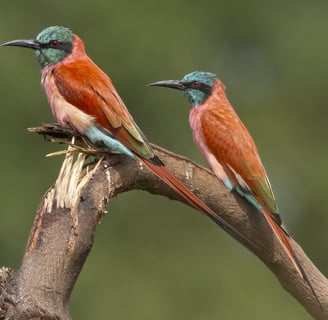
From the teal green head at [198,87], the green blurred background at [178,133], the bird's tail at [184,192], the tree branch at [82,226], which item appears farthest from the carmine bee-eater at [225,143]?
the green blurred background at [178,133]

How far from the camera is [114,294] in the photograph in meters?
10.5

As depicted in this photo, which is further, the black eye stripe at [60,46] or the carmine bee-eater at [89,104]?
the black eye stripe at [60,46]

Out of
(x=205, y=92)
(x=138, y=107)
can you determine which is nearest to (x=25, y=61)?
(x=138, y=107)

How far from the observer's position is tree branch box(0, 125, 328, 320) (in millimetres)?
3086

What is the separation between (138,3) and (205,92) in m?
8.90

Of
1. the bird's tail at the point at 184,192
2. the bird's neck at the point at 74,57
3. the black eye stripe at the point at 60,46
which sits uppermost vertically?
the black eye stripe at the point at 60,46

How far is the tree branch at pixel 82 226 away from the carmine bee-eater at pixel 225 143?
16 centimetres

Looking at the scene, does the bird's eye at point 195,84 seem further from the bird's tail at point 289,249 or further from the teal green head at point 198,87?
the bird's tail at point 289,249

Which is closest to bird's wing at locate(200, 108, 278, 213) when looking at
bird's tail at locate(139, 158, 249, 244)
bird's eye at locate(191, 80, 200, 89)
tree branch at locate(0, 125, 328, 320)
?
bird's eye at locate(191, 80, 200, 89)

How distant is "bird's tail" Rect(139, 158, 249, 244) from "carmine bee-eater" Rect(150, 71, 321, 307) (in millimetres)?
448

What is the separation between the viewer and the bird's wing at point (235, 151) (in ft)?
14.8

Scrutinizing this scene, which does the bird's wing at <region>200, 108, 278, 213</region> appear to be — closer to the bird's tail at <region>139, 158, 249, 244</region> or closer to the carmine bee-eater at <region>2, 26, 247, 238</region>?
the carmine bee-eater at <region>2, 26, 247, 238</region>

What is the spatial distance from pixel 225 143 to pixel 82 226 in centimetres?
153

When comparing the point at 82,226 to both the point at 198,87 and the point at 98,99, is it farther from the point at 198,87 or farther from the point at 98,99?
the point at 198,87
